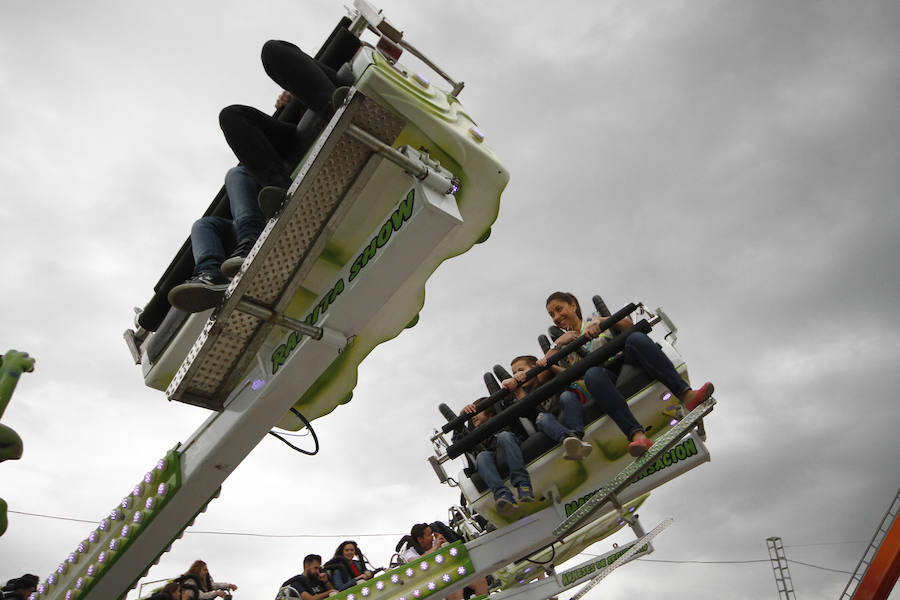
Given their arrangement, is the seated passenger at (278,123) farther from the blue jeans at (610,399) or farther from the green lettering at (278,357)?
the blue jeans at (610,399)

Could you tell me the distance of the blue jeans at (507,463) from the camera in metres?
4.73

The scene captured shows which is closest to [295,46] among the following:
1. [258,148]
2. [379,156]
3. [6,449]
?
[258,148]

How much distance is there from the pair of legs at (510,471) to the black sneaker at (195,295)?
258cm

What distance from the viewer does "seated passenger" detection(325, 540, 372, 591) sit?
6512 millimetres

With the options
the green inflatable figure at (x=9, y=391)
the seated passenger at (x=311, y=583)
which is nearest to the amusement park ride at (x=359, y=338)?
the green inflatable figure at (x=9, y=391)

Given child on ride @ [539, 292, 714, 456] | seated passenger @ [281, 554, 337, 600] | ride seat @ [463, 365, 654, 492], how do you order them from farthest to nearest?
seated passenger @ [281, 554, 337, 600]
ride seat @ [463, 365, 654, 492]
child on ride @ [539, 292, 714, 456]

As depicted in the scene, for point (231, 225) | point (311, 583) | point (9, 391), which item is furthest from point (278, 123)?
point (311, 583)

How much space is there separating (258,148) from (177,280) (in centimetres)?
132

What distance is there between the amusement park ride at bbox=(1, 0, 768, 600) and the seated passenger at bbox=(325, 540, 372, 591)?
137 cm

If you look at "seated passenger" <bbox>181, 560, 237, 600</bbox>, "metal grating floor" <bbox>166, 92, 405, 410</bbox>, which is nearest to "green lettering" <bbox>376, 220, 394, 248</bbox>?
"metal grating floor" <bbox>166, 92, 405, 410</bbox>

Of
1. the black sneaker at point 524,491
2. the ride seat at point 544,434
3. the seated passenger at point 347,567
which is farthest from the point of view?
the seated passenger at point 347,567

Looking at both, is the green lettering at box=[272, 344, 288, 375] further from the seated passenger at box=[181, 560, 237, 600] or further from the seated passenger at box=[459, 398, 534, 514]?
the seated passenger at box=[181, 560, 237, 600]

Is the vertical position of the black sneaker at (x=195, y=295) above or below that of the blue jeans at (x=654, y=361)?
above

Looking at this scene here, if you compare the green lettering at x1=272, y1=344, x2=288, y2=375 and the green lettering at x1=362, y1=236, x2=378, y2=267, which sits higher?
the green lettering at x1=362, y1=236, x2=378, y2=267
